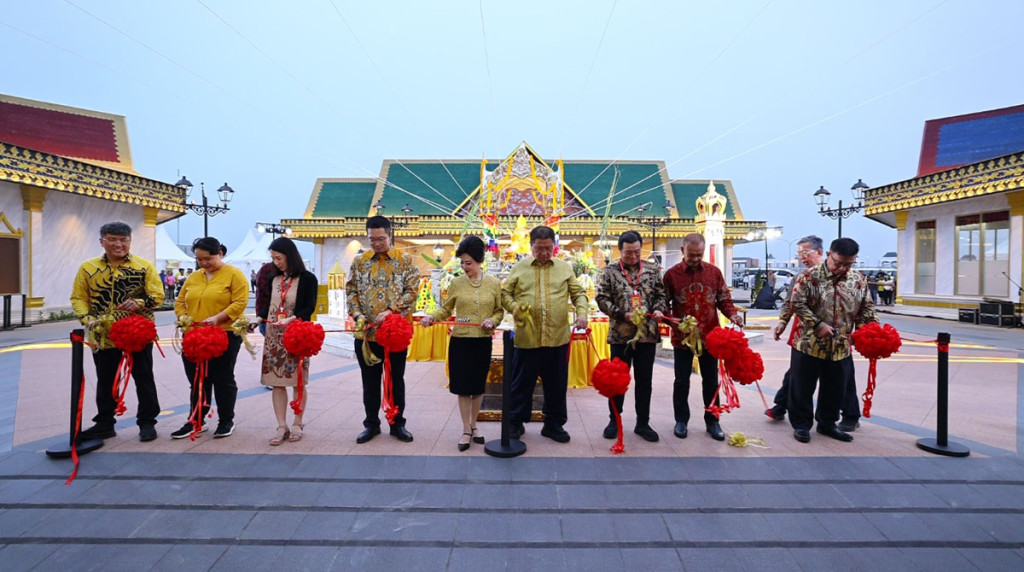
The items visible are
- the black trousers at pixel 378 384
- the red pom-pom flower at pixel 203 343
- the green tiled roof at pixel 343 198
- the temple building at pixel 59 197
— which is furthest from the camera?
the green tiled roof at pixel 343 198

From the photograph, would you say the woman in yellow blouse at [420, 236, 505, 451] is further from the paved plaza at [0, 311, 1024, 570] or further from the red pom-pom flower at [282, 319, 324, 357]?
the red pom-pom flower at [282, 319, 324, 357]

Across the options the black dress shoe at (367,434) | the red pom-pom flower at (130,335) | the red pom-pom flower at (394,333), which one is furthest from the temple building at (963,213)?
the red pom-pom flower at (130,335)

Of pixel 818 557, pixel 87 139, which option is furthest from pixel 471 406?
pixel 87 139

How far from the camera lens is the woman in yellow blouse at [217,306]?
365 centimetres

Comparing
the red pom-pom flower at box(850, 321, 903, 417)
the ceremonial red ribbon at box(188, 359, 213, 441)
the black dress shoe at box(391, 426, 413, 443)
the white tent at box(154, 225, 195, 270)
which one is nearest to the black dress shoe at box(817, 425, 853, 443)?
the red pom-pom flower at box(850, 321, 903, 417)

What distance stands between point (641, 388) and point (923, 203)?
14415mm

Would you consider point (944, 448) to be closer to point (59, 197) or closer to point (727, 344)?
point (727, 344)

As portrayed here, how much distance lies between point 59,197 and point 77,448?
1384cm

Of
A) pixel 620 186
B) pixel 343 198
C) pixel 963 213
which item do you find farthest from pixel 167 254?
pixel 963 213

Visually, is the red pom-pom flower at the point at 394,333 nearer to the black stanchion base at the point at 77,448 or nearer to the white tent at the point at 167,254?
the black stanchion base at the point at 77,448

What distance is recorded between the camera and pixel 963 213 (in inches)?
528

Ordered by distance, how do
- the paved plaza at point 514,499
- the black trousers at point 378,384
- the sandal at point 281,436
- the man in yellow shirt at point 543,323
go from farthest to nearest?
1. the black trousers at point 378,384
2. the sandal at point 281,436
3. the man in yellow shirt at point 543,323
4. the paved plaza at point 514,499

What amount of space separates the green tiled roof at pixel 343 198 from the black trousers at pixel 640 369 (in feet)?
62.6

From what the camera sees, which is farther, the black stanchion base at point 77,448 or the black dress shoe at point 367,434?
the black dress shoe at point 367,434
